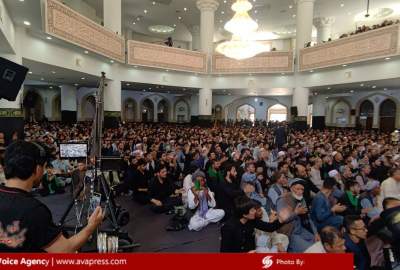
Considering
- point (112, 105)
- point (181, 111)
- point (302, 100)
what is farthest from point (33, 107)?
point (302, 100)

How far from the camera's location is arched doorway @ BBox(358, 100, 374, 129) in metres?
19.2

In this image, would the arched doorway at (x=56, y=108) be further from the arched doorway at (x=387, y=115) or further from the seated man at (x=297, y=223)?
the arched doorway at (x=387, y=115)

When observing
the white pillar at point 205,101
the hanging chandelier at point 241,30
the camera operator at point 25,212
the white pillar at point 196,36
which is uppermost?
the white pillar at point 196,36

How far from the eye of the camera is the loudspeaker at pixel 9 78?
3.10m

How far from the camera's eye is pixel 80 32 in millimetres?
9531

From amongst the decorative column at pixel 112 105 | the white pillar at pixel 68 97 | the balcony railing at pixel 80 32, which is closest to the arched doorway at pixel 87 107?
the white pillar at pixel 68 97

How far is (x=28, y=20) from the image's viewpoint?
24.1 ft

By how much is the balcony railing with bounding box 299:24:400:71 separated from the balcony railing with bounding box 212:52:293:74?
2.88 ft

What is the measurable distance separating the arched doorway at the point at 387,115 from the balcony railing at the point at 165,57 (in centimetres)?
1285

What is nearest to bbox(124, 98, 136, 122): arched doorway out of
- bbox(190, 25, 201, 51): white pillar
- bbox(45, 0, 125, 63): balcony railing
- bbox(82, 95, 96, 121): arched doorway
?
bbox(82, 95, 96, 121): arched doorway

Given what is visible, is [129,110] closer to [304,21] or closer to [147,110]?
[147,110]

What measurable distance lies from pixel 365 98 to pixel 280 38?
8169 mm

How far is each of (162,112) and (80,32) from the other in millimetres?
15734

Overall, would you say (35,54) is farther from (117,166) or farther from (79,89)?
(79,89)
